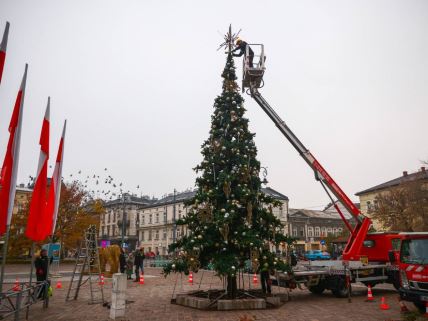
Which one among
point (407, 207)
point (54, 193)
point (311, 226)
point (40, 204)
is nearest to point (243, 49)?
point (54, 193)

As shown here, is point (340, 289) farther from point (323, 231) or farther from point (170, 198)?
point (323, 231)

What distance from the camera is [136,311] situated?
1076 centimetres

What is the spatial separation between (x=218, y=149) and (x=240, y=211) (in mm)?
2394

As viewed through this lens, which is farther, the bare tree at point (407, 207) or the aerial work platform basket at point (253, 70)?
the bare tree at point (407, 207)

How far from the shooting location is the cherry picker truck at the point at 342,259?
1339 cm

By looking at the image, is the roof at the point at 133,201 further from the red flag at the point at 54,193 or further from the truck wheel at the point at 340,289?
the truck wheel at the point at 340,289

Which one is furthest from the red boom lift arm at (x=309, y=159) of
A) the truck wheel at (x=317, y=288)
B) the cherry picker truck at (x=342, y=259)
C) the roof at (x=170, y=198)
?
the roof at (x=170, y=198)

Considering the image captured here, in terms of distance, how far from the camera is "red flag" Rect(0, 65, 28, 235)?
759 centimetres

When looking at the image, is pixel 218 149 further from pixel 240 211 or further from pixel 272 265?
pixel 272 265

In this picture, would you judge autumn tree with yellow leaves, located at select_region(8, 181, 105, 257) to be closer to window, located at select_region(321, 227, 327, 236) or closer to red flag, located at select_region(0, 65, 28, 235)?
red flag, located at select_region(0, 65, 28, 235)

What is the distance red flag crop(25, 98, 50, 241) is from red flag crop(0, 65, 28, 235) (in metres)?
1.15

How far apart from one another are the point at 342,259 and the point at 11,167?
42.7ft

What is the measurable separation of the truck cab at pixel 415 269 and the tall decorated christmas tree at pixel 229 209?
11.6 feet

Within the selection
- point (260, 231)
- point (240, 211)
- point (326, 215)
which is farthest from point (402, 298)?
point (326, 215)
